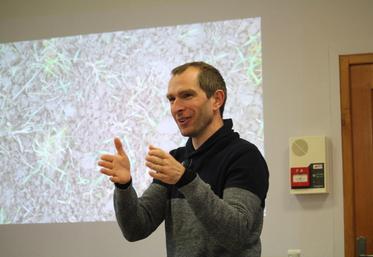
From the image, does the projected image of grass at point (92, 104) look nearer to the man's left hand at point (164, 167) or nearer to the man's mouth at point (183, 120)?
the man's mouth at point (183, 120)

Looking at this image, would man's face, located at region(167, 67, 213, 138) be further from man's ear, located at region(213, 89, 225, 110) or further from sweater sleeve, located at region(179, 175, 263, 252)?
sweater sleeve, located at region(179, 175, 263, 252)

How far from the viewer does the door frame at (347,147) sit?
3.07 meters

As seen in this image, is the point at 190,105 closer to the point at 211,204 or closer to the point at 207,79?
the point at 207,79

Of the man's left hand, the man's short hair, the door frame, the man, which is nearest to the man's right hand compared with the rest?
the man

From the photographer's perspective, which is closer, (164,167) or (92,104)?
(164,167)

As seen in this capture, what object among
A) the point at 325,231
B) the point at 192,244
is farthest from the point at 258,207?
the point at 325,231

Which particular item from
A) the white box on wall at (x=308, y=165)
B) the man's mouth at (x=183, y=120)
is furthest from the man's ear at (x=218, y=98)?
the white box on wall at (x=308, y=165)

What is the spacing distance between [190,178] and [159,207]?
1.14ft

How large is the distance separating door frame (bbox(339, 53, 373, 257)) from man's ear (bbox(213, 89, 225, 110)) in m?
1.60

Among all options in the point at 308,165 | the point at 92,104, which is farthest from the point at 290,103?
the point at 92,104

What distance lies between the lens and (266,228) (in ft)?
10.4

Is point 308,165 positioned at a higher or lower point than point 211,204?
higher

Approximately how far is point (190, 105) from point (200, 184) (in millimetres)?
299

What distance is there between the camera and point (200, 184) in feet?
4.57
